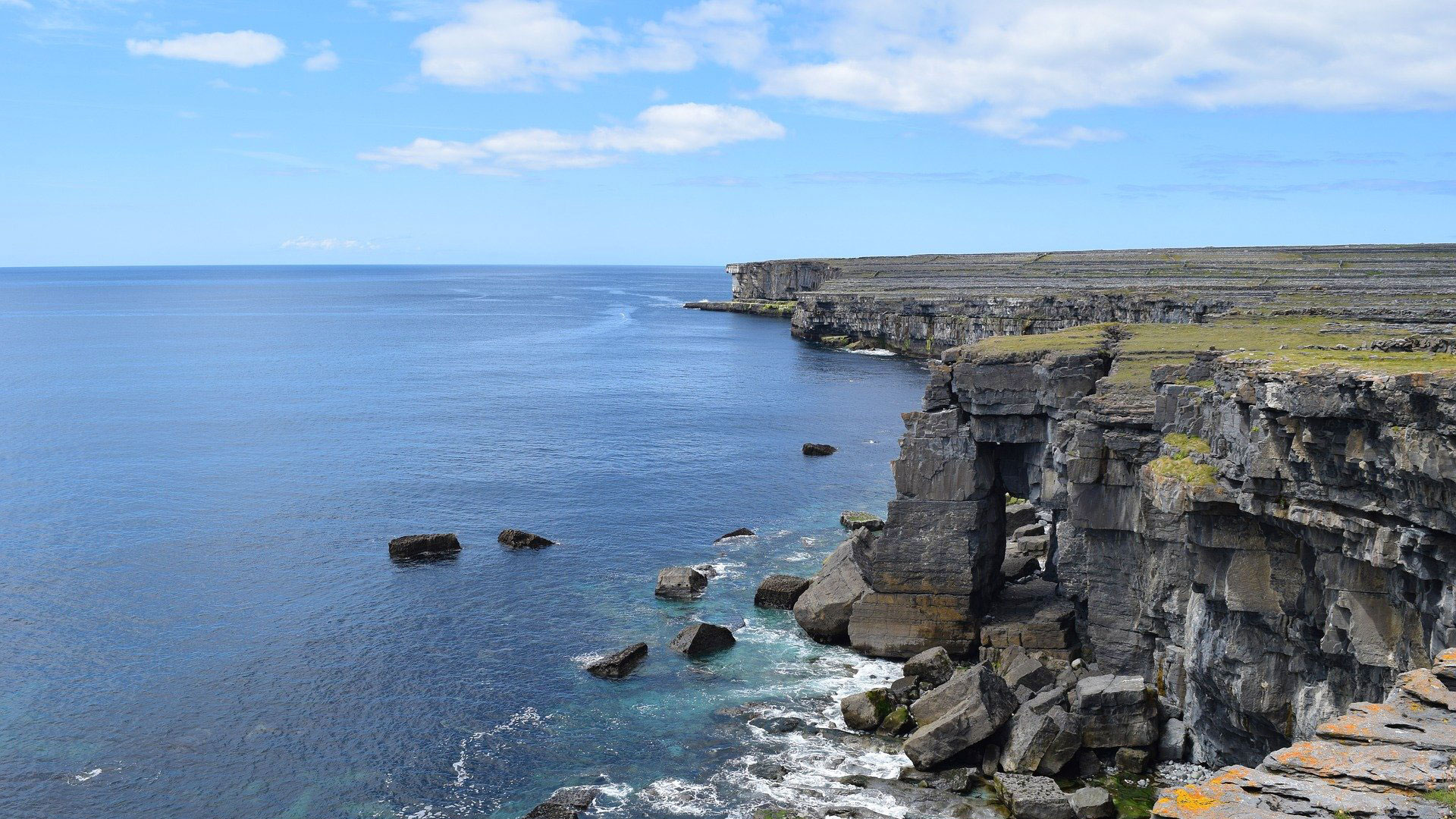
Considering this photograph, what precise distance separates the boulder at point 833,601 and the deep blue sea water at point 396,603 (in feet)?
2.72

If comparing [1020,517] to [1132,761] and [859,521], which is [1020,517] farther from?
[1132,761]

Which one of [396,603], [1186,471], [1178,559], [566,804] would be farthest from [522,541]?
[1186,471]

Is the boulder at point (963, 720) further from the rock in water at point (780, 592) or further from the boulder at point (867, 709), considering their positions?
the rock in water at point (780, 592)

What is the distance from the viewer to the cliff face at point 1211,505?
80.5 feet

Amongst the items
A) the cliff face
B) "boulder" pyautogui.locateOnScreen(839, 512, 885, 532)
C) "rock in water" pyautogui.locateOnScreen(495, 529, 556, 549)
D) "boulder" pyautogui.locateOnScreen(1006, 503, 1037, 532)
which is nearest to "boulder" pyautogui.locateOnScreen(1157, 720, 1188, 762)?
the cliff face

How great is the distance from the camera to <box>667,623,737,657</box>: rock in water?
149ft

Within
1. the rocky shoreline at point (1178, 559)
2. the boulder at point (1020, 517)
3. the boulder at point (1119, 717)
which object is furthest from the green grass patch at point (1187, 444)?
the boulder at point (1020, 517)

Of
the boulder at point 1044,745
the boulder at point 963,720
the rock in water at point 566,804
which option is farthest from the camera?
the boulder at point 963,720

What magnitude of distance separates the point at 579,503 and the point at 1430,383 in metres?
54.6

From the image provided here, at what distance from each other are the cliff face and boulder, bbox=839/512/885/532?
1494 cm

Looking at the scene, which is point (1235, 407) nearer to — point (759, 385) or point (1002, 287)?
point (759, 385)

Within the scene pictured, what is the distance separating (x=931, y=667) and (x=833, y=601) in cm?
672

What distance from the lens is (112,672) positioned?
43.8 metres

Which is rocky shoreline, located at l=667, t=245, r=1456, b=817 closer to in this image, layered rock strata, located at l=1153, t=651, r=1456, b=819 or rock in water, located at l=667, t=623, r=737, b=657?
layered rock strata, located at l=1153, t=651, r=1456, b=819
